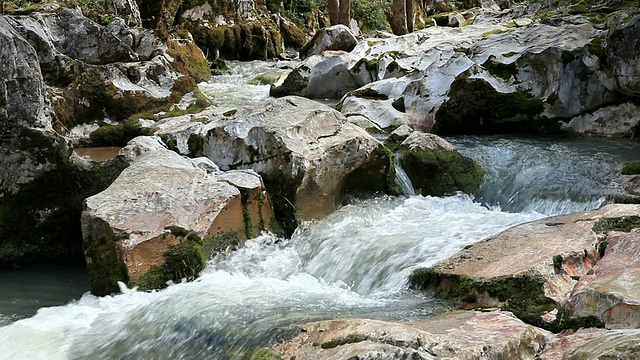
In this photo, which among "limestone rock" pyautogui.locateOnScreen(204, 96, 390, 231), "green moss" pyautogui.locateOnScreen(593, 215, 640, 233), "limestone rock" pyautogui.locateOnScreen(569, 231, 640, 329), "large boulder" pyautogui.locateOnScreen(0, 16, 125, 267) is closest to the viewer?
"limestone rock" pyautogui.locateOnScreen(569, 231, 640, 329)

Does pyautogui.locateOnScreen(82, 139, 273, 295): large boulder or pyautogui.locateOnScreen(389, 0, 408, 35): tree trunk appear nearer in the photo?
pyautogui.locateOnScreen(82, 139, 273, 295): large boulder

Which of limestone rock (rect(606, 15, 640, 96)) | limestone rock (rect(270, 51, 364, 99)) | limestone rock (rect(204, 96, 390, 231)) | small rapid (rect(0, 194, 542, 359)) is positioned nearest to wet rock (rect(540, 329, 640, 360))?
small rapid (rect(0, 194, 542, 359))

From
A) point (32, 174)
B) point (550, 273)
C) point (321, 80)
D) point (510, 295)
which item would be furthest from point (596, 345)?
point (321, 80)

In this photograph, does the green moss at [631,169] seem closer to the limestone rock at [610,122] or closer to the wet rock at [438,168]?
the wet rock at [438,168]

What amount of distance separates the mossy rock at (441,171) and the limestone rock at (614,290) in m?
4.50

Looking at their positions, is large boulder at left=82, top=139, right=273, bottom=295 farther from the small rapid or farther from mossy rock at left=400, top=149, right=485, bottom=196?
mossy rock at left=400, top=149, right=485, bottom=196

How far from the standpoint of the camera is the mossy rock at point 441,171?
9641 mm

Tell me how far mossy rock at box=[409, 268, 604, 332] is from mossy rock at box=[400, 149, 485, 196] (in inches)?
162

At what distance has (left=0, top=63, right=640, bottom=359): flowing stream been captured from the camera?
5.21 meters

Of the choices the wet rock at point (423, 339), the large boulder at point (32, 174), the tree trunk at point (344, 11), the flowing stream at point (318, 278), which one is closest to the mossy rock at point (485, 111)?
the flowing stream at point (318, 278)

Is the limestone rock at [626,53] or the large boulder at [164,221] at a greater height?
the limestone rock at [626,53]

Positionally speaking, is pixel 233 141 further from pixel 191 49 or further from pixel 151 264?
pixel 191 49

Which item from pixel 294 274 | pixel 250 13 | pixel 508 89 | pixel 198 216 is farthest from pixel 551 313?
pixel 250 13

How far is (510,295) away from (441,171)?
502cm
